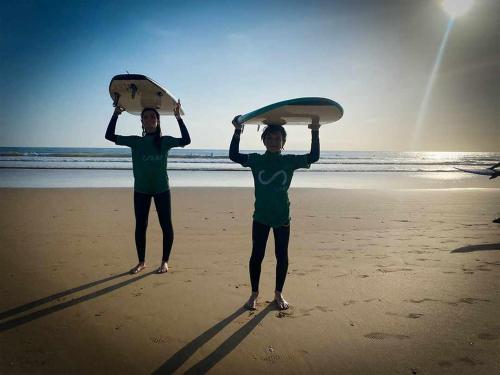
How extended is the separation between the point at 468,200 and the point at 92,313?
43.0 ft

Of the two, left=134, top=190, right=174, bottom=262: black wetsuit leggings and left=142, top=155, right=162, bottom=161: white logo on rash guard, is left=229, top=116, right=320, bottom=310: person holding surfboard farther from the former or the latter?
left=134, top=190, right=174, bottom=262: black wetsuit leggings

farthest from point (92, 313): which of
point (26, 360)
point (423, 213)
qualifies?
point (423, 213)

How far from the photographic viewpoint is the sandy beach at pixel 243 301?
2.78m

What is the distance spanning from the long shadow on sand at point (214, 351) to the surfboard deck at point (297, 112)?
6.86ft

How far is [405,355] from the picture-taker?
2.87 meters

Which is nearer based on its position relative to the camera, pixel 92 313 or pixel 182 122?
pixel 92 313

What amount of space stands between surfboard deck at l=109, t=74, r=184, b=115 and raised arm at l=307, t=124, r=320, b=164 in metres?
1.89

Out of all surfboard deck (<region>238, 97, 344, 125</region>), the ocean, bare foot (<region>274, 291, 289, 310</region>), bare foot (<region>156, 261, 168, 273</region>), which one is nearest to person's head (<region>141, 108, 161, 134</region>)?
surfboard deck (<region>238, 97, 344, 125</region>)

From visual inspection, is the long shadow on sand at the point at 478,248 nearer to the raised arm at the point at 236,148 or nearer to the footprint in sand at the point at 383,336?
the footprint in sand at the point at 383,336

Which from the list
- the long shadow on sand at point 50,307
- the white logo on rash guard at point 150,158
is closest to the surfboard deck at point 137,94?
the white logo on rash guard at point 150,158

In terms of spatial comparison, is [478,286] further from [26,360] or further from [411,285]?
[26,360]

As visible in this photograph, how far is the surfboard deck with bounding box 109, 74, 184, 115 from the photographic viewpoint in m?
4.56

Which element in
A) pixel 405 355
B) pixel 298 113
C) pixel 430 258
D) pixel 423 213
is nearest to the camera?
pixel 405 355

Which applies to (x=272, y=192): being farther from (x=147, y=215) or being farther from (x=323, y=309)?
(x=147, y=215)
